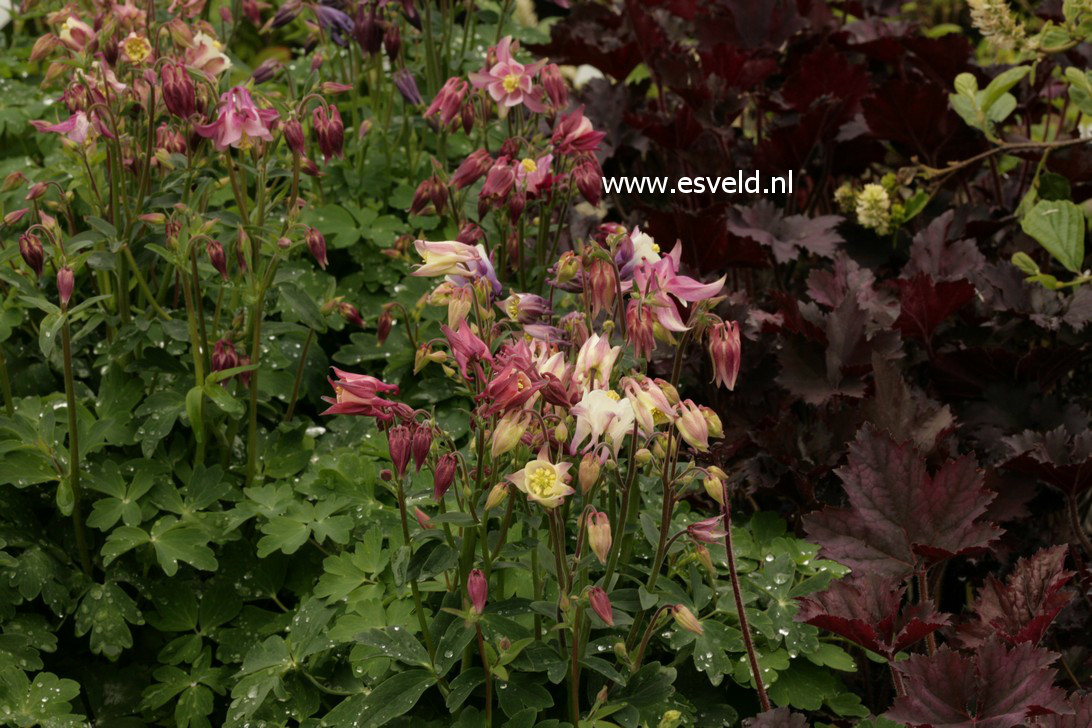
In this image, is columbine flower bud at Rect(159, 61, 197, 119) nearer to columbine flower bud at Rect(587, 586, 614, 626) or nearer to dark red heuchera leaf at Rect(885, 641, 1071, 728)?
columbine flower bud at Rect(587, 586, 614, 626)

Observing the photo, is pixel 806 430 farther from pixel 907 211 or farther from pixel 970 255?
pixel 907 211

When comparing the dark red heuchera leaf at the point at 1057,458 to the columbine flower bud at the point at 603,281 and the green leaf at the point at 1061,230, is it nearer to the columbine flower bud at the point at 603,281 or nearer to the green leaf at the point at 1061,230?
the green leaf at the point at 1061,230

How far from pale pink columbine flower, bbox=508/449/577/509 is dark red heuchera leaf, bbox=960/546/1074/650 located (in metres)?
0.79

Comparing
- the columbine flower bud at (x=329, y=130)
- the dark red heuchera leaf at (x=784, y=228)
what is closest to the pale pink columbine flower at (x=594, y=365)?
the columbine flower bud at (x=329, y=130)

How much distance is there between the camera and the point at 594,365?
4.83ft

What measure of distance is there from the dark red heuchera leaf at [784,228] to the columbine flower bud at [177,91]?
1199 mm

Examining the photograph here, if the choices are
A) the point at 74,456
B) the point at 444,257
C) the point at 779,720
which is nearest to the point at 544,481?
the point at 444,257

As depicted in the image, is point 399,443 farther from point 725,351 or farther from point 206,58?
point 206,58

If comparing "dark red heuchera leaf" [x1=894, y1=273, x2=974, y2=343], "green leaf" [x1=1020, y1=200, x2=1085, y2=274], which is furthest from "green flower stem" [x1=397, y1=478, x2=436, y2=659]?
"green leaf" [x1=1020, y1=200, x2=1085, y2=274]

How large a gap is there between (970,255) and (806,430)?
580 millimetres

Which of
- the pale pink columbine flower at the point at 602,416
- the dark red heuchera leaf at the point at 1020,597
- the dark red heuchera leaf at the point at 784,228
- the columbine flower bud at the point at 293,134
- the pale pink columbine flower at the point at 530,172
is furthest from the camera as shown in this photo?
the dark red heuchera leaf at the point at 784,228

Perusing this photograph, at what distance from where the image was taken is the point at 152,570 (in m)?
2.18

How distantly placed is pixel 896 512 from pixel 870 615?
0.68 ft

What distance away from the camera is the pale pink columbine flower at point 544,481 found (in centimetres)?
139
